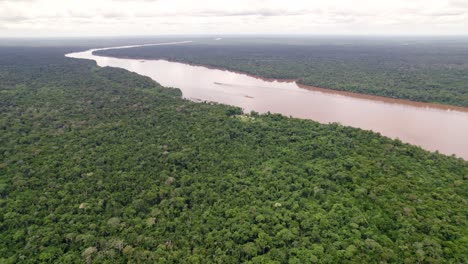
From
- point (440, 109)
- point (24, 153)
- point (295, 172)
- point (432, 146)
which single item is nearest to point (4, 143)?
point (24, 153)

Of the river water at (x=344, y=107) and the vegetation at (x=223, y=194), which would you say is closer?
the vegetation at (x=223, y=194)

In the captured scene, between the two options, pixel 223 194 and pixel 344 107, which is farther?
pixel 344 107

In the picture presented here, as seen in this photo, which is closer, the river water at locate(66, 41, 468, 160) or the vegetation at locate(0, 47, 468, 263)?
the vegetation at locate(0, 47, 468, 263)

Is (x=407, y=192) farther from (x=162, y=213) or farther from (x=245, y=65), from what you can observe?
(x=245, y=65)

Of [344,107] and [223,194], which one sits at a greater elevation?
[344,107]
